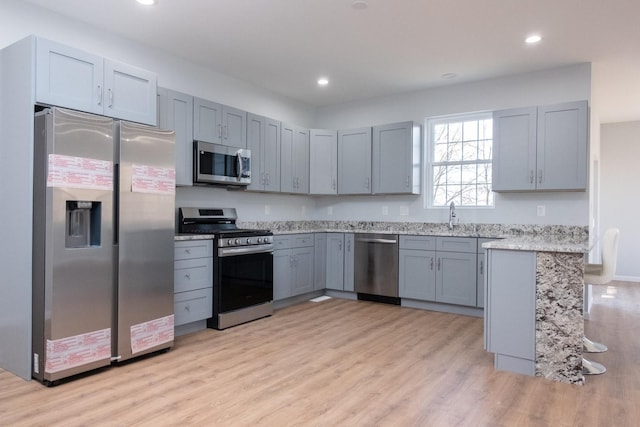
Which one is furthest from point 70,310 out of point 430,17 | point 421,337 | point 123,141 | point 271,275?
point 430,17

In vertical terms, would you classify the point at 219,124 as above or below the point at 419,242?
above

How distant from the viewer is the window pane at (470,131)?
5.29 m

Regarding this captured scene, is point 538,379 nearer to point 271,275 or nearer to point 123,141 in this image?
point 271,275

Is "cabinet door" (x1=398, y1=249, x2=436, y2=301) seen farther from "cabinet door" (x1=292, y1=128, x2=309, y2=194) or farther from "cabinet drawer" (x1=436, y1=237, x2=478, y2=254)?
"cabinet door" (x1=292, y1=128, x2=309, y2=194)

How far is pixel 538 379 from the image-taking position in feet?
9.52

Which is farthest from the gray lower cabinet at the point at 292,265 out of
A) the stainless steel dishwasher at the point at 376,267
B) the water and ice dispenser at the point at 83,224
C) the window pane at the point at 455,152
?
the water and ice dispenser at the point at 83,224

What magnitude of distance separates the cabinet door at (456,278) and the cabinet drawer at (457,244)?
0.15 feet

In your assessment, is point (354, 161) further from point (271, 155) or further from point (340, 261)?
point (340, 261)

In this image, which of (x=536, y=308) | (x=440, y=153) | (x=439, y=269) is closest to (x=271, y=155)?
(x=440, y=153)

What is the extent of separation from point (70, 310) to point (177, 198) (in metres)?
1.72

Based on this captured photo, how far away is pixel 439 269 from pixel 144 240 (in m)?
3.24

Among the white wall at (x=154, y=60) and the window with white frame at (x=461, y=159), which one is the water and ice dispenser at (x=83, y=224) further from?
the window with white frame at (x=461, y=159)

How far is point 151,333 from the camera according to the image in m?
3.25

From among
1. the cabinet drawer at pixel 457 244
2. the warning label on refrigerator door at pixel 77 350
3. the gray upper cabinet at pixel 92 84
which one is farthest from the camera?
the cabinet drawer at pixel 457 244
